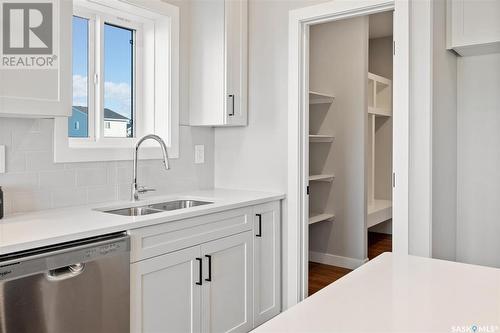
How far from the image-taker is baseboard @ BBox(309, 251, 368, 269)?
4117 millimetres

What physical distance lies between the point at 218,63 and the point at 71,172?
1208mm

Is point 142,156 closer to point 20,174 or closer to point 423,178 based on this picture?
point 20,174

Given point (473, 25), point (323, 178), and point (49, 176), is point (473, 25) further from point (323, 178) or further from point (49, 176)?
point (49, 176)

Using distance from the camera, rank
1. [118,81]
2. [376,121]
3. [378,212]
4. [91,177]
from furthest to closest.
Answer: [376,121] → [378,212] → [118,81] → [91,177]

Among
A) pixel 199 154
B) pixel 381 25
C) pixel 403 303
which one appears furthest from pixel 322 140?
pixel 403 303

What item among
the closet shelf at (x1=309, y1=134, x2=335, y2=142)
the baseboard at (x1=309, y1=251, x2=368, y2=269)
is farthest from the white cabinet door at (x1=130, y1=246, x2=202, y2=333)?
the baseboard at (x1=309, y1=251, x2=368, y2=269)

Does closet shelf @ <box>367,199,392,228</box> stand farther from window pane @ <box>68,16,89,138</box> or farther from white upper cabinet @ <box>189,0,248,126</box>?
window pane @ <box>68,16,89,138</box>

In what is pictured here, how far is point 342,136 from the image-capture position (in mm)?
4230

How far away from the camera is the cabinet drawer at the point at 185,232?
1916mm

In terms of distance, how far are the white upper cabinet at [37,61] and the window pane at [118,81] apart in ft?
2.46

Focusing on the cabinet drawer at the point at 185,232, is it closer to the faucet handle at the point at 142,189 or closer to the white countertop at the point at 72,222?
the white countertop at the point at 72,222

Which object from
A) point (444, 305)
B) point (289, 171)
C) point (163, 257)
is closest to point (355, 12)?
point (289, 171)

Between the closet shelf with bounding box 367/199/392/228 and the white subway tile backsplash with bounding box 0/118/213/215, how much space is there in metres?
2.45

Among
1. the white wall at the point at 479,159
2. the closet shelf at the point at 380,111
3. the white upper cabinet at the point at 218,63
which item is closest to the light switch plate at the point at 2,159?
the white upper cabinet at the point at 218,63
